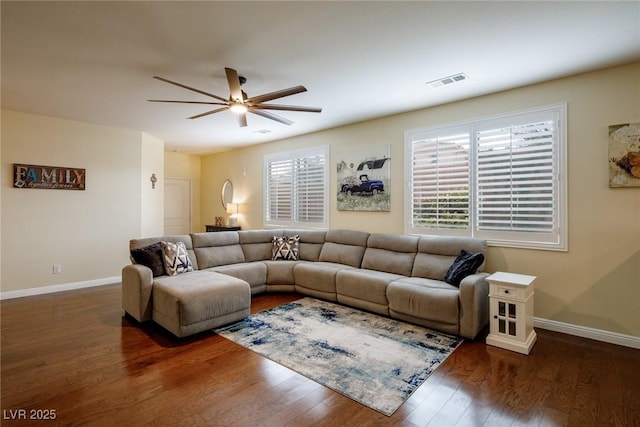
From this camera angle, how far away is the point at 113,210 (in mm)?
5445

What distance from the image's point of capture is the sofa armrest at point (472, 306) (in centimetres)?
304

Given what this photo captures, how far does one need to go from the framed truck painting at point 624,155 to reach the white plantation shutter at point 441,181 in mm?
1369

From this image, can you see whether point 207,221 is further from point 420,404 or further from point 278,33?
point 420,404

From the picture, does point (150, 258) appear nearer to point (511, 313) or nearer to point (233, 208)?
point (233, 208)

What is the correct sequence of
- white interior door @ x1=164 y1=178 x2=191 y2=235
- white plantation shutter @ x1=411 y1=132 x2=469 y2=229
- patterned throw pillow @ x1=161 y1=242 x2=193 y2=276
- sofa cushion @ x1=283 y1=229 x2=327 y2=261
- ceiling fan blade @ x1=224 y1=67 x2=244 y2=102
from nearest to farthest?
ceiling fan blade @ x1=224 y1=67 x2=244 y2=102
patterned throw pillow @ x1=161 y1=242 x2=193 y2=276
white plantation shutter @ x1=411 y1=132 x2=469 y2=229
sofa cushion @ x1=283 y1=229 x2=327 y2=261
white interior door @ x1=164 y1=178 x2=191 y2=235

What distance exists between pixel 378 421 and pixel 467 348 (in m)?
1.45

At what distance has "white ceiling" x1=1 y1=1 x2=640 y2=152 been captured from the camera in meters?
2.24

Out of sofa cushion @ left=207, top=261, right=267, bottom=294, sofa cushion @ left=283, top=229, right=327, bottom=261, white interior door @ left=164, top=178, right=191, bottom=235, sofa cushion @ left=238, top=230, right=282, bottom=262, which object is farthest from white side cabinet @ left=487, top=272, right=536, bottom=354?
white interior door @ left=164, top=178, right=191, bottom=235

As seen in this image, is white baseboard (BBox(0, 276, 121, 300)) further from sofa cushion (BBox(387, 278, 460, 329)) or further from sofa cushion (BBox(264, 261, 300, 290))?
sofa cushion (BBox(387, 278, 460, 329))

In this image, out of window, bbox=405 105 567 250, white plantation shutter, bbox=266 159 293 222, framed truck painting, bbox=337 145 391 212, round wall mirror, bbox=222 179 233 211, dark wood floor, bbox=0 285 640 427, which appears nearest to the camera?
dark wood floor, bbox=0 285 640 427

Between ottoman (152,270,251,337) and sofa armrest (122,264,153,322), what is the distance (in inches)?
2.8

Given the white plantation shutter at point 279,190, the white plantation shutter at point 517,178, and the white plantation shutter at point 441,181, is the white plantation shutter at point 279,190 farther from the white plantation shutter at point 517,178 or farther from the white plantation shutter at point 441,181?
the white plantation shutter at point 517,178

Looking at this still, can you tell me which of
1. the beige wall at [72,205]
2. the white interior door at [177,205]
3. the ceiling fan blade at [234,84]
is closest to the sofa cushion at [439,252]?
the ceiling fan blade at [234,84]

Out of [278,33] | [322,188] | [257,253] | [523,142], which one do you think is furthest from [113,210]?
[523,142]
